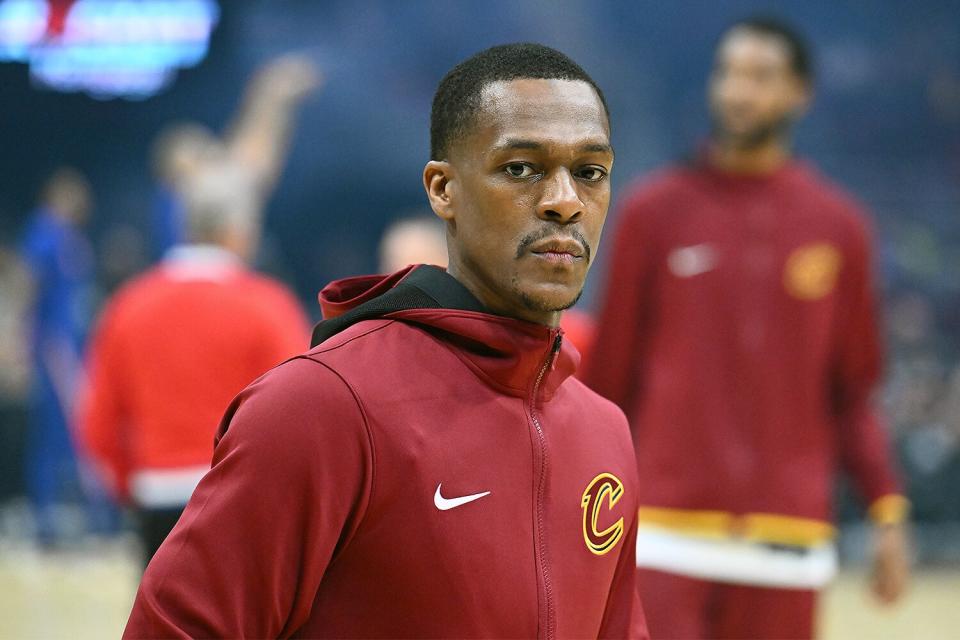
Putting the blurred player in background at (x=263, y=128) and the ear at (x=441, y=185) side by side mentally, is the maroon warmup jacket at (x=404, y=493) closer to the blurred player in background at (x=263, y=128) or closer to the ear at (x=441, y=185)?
the ear at (x=441, y=185)

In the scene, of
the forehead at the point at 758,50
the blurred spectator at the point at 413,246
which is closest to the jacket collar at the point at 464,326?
the forehead at the point at 758,50

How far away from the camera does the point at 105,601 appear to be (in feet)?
24.4

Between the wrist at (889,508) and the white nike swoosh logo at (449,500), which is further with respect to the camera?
the wrist at (889,508)

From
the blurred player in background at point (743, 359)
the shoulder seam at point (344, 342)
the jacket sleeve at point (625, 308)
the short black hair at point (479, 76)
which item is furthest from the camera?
the jacket sleeve at point (625, 308)

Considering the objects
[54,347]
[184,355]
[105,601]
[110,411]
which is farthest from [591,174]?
[54,347]

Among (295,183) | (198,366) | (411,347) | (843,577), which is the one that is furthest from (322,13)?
(411,347)

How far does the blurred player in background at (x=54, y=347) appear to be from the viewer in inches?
352

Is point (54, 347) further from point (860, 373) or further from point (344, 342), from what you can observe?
point (344, 342)

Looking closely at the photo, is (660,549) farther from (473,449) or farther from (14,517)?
(14,517)

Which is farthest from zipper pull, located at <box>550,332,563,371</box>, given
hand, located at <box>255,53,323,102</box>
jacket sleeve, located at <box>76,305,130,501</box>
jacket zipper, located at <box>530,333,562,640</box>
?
hand, located at <box>255,53,323,102</box>

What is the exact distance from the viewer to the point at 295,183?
10.1 metres

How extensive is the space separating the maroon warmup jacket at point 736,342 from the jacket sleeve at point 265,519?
2.06 m

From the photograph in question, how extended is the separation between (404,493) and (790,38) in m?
2.47

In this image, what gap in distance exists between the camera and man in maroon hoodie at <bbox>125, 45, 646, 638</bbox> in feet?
5.10
